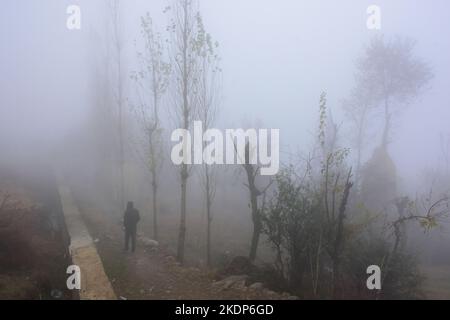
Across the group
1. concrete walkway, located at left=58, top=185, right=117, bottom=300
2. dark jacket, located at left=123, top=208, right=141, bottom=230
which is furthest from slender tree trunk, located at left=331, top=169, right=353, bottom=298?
dark jacket, located at left=123, top=208, right=141, bottom=230

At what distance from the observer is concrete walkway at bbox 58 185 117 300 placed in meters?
8.98

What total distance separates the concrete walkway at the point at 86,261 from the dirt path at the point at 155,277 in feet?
1.65

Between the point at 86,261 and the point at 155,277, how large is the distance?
7.27 ft

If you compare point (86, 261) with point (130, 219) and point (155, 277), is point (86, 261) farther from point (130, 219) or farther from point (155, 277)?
point (155, 277)

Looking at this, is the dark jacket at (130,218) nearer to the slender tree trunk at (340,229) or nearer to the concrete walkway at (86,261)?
the concrete walkway at (86,261)

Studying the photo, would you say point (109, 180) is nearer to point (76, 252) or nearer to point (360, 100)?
point (76, 252)

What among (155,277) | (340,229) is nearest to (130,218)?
(155,277)

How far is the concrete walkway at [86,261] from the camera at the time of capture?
898cm

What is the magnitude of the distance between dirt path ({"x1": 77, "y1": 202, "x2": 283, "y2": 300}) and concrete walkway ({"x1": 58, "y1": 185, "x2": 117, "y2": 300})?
50 centimetres

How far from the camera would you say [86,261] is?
11.0 meters

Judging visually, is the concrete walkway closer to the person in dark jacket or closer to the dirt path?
the dirt path
